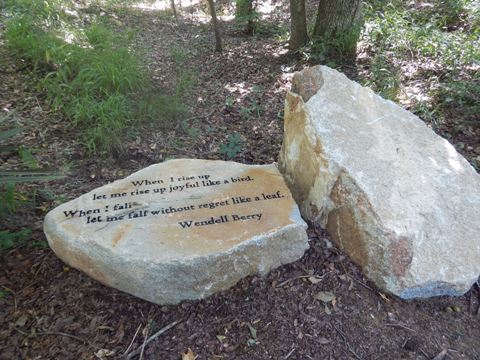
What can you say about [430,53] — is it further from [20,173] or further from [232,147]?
[20,173]

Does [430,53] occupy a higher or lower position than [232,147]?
higher

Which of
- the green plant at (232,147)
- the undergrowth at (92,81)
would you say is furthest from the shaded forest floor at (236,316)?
the green plant at (232,147)

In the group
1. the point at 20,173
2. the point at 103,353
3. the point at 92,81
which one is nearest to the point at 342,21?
the point at 92,81

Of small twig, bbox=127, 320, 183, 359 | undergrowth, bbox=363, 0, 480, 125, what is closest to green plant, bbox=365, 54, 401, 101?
undergrowth, bbox=363, 0, 480, 125

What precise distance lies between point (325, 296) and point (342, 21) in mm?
3654

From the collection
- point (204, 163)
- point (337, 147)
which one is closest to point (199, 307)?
Answer: point (204, 163)

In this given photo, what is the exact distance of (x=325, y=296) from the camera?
7.22 feet

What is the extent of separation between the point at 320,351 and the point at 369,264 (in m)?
0.60

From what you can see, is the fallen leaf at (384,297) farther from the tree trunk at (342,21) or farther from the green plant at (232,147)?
the tree trunk at (342,21)

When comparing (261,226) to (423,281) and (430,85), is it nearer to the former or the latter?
(423,281)

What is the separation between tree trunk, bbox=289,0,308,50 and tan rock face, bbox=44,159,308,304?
2999 mm

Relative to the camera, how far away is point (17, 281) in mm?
2297

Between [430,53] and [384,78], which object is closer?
[384,78]

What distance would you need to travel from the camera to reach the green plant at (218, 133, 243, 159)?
3479 millimetres
